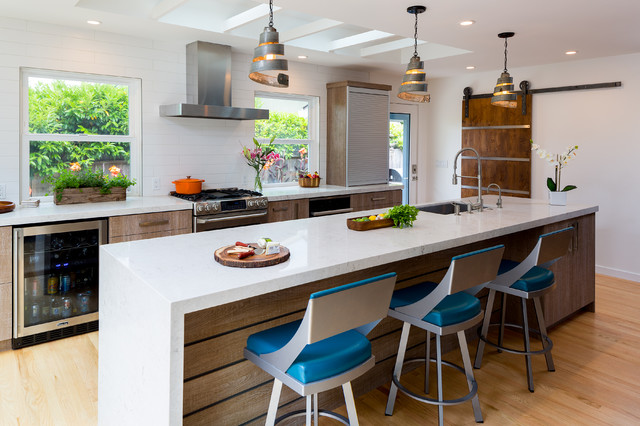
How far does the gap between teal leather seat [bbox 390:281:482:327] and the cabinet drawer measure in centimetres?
271

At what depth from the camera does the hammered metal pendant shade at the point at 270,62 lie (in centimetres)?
234

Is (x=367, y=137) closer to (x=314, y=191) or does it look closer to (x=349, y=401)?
(x=314, y=191)

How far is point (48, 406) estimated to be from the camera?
267 cm

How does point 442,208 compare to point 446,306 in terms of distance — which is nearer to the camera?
point 446,306

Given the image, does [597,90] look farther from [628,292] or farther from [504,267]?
[504,267]

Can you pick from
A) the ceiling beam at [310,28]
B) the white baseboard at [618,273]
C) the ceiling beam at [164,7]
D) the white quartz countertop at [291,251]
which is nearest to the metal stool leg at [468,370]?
the white quartz countertop at [291,251]

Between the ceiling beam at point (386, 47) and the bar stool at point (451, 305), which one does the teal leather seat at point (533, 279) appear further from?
the ceiling beam at point (386, 47)

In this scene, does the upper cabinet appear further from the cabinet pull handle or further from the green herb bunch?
the green herb bunch

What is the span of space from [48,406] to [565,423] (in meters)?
2.87

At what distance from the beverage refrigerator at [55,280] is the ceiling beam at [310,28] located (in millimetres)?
2355

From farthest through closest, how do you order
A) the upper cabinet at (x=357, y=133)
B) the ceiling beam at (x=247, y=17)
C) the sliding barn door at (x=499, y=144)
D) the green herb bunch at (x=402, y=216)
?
1. the sliding barn door at (x=499, y=144)
2. the upper cabinet at (x=357, y=133)
3. the ceiling beam at (x=247, y=17)
4. the green herb bunch at (x=402, y=216)

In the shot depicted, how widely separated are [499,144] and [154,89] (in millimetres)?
4438

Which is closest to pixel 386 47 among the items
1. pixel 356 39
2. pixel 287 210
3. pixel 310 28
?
pixel 356 39

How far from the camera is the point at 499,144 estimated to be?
640cm
